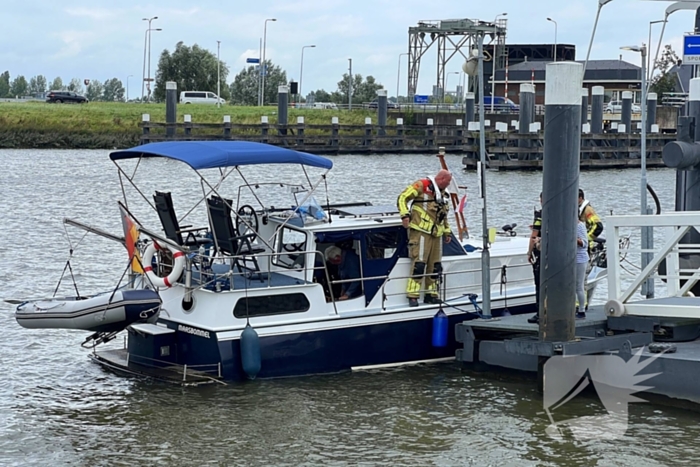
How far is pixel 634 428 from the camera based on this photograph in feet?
41.5

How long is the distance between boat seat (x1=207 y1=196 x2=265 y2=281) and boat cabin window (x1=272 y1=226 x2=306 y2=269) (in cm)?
50

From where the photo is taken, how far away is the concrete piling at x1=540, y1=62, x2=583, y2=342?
42.4ft

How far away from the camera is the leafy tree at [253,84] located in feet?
368

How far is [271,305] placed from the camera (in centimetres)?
1402

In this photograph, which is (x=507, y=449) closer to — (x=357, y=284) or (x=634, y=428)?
(x=634, y=428)

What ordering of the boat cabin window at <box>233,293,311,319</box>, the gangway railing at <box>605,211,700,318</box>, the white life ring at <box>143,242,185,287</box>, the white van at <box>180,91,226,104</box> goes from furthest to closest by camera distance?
1. the white van at <box>180,91,226,104</box>
2. the white life ring at <box>143,242,185,287</box>
3. the boat cabin window at <box>233,293,311,319</box>
4. the gangway railing at <box>605,211,700,318</box>

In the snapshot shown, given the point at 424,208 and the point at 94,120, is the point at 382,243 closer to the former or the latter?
the point at 424,208

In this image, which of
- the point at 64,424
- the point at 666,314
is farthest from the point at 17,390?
the point at 666,314

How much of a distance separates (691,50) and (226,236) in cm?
781

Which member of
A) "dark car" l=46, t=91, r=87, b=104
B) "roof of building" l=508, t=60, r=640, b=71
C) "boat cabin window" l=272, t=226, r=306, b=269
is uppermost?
"roof of building" l=508, t=60, r=640, b=71

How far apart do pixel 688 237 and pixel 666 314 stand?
133 inches

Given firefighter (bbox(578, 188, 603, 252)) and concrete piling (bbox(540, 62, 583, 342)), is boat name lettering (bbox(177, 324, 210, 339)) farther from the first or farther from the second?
firefighter (bbox(578, 188, 603, 252))

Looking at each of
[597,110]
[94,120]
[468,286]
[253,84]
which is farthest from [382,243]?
[253,84]

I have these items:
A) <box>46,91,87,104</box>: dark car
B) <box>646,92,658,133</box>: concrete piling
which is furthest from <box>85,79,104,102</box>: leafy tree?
<box>646,92,658,133</box>: concrete piling
